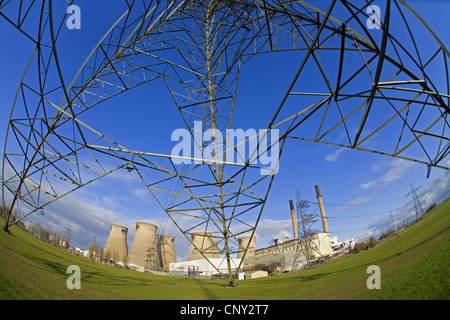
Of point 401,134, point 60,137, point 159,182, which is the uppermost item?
point 60,137

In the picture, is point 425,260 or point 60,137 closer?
point 425,260

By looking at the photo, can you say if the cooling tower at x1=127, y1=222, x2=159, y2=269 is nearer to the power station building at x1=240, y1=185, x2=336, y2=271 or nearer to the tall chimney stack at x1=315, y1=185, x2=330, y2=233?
the power station building at x1=240, y1=185, x2=336, y2=271

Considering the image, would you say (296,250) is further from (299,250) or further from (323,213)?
(323,213)

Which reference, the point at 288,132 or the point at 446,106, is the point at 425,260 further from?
the point at 288,132

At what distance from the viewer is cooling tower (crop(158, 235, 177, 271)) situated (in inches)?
2288

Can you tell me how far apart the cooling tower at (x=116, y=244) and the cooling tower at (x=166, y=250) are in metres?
13.0

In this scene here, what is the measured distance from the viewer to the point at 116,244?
1844 inches

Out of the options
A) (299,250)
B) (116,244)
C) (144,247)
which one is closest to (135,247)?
(144,247)

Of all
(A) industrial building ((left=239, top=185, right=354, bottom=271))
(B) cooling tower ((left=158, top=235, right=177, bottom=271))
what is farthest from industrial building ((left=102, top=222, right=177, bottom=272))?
(A) industrial building ((left=239, top=185, right=354, bottom=271))
